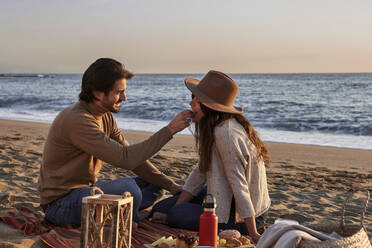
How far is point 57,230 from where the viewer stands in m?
3.39

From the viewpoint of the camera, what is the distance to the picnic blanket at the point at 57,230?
321cm

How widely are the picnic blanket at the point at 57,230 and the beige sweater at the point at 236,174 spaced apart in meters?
0.57

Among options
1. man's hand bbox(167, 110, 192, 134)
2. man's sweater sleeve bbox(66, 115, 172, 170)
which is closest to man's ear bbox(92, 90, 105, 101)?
man's sweater sleeve bbox(66, 115, 172, 170)

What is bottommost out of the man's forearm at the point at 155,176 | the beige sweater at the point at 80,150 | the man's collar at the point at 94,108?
the man's forearm at the point at 155,176

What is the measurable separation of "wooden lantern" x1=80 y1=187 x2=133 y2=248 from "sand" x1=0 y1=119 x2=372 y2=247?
870mm

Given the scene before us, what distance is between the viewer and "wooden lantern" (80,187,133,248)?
2.42 m

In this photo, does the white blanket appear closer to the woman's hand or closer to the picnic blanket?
the picnic blanket

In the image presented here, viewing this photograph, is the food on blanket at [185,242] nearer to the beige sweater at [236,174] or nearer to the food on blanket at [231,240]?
the food on blanket at [231,240]

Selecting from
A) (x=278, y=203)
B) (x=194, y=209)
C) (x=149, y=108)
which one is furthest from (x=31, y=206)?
(x=149, y=108)

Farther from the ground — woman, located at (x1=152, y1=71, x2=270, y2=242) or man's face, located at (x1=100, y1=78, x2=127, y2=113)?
man's face, located at (x1=100, y1=78, x2=127, y2=113)

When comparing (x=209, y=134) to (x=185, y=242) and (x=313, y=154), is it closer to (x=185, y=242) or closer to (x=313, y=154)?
(x=185, y=242)

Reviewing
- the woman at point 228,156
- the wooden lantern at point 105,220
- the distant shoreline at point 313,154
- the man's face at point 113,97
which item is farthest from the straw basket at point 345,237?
the distant shoreline at point 313,154

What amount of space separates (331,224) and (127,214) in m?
1.24

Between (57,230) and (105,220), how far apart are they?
114cm
